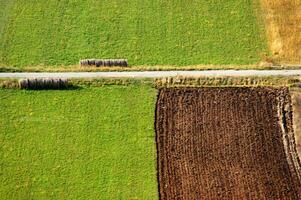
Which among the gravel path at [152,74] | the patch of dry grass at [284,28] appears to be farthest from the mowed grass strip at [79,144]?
the patch of dry grass at [284,28]

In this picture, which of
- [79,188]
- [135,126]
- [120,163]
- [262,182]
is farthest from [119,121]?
[262,182]

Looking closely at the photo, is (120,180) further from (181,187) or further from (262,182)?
(262,182)

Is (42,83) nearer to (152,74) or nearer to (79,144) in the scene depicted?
(79,144)

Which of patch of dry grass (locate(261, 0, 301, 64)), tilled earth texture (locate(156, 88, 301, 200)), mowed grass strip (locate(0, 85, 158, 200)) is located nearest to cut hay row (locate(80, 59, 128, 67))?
mowed grass strip (locate(0, 85, 158, 200))

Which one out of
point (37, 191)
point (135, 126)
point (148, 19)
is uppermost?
point (148, 19)

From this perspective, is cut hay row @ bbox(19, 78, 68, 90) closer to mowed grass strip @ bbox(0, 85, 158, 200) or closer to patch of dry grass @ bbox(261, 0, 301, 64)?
mowed grass strip @ bbox(0, 85, 158, 200)

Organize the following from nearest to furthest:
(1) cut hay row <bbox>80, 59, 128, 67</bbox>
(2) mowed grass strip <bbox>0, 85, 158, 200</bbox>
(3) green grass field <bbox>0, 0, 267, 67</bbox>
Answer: (2) mowed grass strip <bbox>0, 85, 158, 200</bbox> < (1) cut hay row <bbox>80, 59, 128, 67</bbox> < (3) green grass field <bbox>0, 0, 267, 67</bbox>
